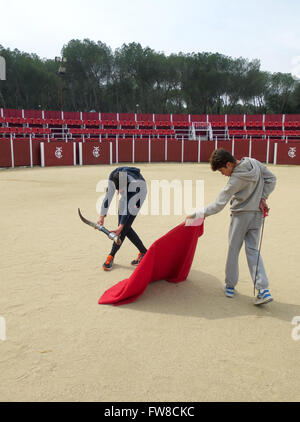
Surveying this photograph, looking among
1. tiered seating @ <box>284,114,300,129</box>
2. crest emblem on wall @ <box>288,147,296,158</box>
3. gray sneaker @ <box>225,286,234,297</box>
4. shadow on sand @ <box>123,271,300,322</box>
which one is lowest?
shadow on sand @ <box>123,271,300,322</box>

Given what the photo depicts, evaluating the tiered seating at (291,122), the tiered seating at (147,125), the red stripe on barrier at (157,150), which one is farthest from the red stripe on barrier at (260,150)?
the tiered seating at (291,122)

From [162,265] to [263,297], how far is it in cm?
94

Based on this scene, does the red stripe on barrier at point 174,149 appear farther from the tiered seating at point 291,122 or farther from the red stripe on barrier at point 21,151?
the tiered seating at point 291,122

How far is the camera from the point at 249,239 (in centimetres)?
301

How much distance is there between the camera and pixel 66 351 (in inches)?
89.2

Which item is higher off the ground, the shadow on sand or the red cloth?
the red cloth

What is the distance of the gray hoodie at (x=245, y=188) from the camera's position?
9.25 feet

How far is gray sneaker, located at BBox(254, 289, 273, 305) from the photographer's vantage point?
112 inches

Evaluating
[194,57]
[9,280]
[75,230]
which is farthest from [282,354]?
[194,57]

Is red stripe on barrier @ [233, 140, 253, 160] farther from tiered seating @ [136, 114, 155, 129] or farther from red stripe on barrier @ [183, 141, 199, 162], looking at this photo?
tiered seating @ [136, 114, 155, 129]

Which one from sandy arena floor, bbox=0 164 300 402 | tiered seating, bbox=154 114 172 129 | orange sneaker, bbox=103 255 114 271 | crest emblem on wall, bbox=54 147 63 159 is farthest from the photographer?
tiered seating, bbox=154 114 172 129

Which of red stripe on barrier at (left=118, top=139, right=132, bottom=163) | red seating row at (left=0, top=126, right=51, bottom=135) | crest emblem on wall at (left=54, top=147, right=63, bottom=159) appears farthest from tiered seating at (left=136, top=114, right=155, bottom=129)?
crest emblem on wall at (left=54, top=147, right=63, bottom=159)

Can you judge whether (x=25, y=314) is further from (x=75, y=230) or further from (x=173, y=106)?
(x=173, y=106)

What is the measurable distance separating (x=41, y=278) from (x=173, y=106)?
47.5m
